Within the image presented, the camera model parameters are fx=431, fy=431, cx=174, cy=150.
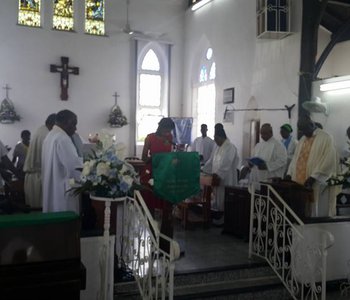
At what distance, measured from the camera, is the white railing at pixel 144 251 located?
3.55 m

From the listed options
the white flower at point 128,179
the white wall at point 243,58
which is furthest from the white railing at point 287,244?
the white wall at point 243,58

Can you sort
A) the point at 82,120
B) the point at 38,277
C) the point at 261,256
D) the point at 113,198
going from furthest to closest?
the point at 82,120, the point at 261,256, the point at 113,198, the point at 38,277

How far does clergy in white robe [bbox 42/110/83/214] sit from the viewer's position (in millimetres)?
3997

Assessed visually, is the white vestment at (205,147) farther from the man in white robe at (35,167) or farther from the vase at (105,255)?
the vase at (105,255)

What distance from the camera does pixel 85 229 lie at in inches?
159

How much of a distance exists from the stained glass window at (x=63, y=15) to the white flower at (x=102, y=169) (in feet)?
30.8

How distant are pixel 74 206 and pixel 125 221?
612 mm

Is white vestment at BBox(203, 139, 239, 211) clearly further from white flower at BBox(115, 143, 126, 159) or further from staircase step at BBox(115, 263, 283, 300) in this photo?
white flower at BBox(115, 143, 126, 159)

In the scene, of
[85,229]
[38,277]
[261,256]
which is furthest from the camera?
[261,256]

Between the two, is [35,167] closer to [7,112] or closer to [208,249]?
[208,249]

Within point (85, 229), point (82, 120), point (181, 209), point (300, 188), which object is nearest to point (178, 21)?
point (82, 120)

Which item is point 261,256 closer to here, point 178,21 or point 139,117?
point 139,117

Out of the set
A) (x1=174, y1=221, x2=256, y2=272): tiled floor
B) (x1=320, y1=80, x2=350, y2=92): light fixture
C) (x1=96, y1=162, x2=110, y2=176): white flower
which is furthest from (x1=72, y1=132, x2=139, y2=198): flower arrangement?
(x1=320, y1=80, x2=350, y2=92): light fixture

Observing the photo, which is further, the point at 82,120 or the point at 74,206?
the point at 82,120
